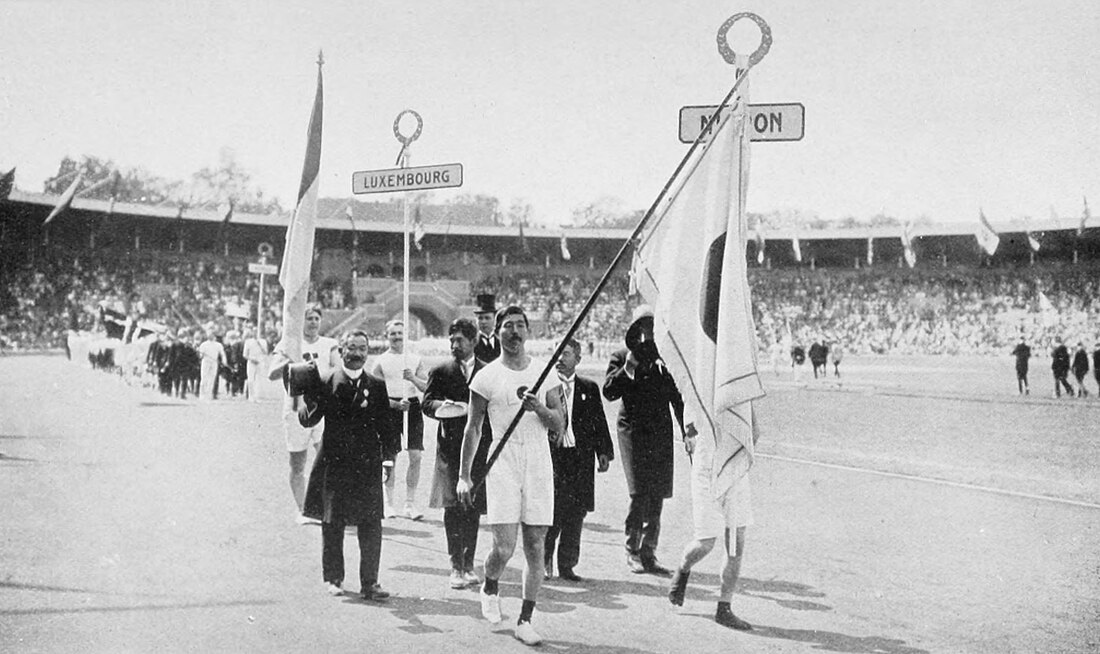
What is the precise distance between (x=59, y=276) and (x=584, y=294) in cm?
2402

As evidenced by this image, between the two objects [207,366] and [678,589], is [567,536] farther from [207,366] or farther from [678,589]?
[207,366]

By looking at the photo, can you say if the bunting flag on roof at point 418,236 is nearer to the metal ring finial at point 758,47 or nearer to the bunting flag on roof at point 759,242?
the bunting flag on roof at point 759,242

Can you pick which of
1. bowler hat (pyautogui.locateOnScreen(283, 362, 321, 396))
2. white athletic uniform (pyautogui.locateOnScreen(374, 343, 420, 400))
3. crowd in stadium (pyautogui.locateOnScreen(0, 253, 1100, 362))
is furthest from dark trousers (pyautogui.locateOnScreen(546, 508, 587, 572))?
crowd in stadium (pyautogui.locateOnScreen(0, 253, 1100, 362))

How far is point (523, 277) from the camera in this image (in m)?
49.2

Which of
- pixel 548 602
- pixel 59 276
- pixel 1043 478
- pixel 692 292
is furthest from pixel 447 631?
pixel 59 276

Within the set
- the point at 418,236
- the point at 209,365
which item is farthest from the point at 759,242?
the point at 209,365

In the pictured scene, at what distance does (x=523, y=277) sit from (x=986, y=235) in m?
22.0

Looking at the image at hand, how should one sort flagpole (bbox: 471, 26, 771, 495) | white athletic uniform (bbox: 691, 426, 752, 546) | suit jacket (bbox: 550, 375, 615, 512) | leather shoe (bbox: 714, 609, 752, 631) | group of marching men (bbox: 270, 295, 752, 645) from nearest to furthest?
flagpole (bbox: 471, 26, 771, 495) → group of marching men (bbox: 270, 295, 752, 645) → leather shoe (bbox: 714, 609, 752, 631) → white athletic uniform (bbox: 691, 426, 752, 546) → suit jacket (bbox: 550, 375, 615, 512)

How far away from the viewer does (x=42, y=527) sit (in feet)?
22.7

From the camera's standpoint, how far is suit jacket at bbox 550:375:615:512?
6090 millimetres

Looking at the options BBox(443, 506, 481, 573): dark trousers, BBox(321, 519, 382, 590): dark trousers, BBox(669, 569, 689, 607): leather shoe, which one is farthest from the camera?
BBox(443, 506, 481, 573): dark trousers

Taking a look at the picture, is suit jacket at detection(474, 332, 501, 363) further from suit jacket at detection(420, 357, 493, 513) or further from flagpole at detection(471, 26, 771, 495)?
flagpole at detection(471, 26, 771, 495)

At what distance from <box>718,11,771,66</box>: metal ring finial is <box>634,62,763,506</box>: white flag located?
28cm

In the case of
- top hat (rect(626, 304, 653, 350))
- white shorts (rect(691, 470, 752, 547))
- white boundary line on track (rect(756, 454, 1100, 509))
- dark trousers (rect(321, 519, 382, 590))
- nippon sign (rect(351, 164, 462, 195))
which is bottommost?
white boundary line on track (rect(756, 454, 1100, 509))
